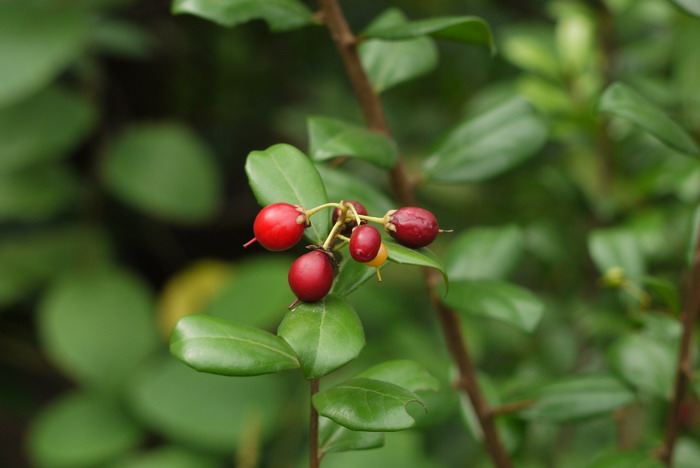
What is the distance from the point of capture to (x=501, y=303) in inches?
27.2

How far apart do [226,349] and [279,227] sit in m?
0.09

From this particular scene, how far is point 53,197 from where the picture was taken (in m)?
2.05

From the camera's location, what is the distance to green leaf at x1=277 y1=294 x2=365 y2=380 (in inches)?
18.5

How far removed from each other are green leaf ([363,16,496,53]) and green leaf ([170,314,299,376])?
0.33 meters

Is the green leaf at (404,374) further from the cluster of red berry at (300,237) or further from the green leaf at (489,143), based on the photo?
the green leaf at (489,143)

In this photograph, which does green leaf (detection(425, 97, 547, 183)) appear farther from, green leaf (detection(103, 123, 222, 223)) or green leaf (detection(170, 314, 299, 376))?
green leaf (detection(103, 123, 222, 223))

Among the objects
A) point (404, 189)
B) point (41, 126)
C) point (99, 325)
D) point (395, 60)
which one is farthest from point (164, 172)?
point (404, 189)

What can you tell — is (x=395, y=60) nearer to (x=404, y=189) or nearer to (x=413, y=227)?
(x=404, y=189)

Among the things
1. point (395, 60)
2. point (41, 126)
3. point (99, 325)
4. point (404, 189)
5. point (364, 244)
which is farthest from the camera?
point (99, 325)

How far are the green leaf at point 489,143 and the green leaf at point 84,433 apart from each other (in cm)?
137

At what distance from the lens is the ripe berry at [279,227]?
0.50 meters

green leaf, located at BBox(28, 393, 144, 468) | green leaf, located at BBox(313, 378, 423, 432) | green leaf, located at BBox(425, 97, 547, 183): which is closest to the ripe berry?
green leaf, located at BBox(313, 378, 423, 432)

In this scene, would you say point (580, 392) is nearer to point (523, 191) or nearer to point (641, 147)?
point (641, 147)

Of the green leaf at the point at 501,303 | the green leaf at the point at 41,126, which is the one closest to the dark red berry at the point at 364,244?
the green leaf at the point at 501,303
